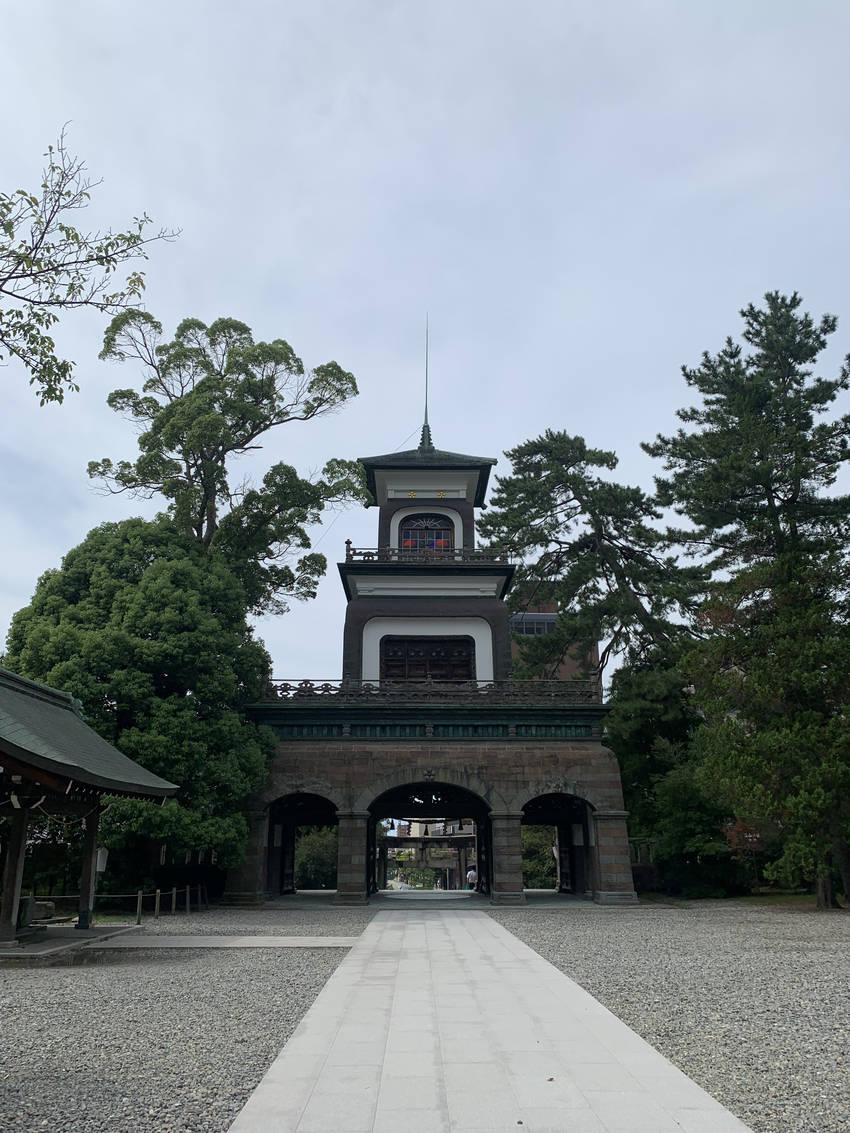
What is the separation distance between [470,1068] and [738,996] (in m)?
4.68

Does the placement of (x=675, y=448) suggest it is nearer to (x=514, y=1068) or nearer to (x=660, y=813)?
(x=660, y=813)

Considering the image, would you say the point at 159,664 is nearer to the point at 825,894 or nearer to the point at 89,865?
the point at 89,865

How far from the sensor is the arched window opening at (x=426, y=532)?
101 feet

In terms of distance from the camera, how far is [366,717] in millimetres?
24516

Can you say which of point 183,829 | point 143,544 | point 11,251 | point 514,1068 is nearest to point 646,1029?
point 514,1068

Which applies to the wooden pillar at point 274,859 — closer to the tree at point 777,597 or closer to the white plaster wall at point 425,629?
the white plaster wall at point 425,629

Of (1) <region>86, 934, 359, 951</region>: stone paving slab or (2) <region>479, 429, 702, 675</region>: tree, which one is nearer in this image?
(1) <region>86, 934, 359, 951</region>: stone paving slab

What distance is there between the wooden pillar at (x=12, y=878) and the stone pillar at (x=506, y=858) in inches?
550

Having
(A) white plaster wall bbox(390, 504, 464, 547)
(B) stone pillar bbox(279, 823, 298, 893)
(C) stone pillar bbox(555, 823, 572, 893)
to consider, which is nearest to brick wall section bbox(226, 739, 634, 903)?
(B) stone pillar bbox(279, 823, 298, 893)

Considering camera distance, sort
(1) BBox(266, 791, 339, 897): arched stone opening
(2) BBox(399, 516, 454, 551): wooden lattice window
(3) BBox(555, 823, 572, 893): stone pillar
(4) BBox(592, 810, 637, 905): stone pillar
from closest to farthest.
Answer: (4) BBox(592, 810, 637, 905): stone pillar < (1) BBox(266, 791, 339, 897): arched stone opening < (3) BBox(555, 823, 572, 893): stone pillar < (2) BBox(399, 516, 454, 551): wooden lattice window

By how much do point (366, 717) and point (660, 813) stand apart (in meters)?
11.1

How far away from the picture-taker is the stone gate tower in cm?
2353

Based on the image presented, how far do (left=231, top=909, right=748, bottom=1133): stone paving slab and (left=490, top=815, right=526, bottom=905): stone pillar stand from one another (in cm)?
1313

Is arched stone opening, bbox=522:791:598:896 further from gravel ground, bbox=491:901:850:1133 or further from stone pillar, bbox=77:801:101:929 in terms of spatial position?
stone pillar, bbox=77:801:101:929
